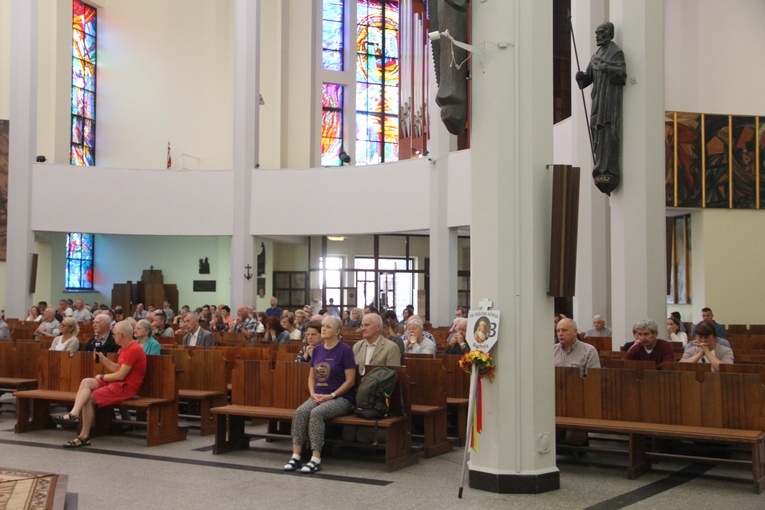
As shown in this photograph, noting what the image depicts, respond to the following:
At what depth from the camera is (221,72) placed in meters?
27.2

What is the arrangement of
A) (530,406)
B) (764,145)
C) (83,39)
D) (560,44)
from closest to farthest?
(530,406) → (764,145) → (560,44) → (83,39)

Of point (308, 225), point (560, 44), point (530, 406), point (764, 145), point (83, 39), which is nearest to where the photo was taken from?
point (530, 406)

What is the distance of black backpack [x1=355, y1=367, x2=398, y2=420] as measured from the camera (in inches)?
292

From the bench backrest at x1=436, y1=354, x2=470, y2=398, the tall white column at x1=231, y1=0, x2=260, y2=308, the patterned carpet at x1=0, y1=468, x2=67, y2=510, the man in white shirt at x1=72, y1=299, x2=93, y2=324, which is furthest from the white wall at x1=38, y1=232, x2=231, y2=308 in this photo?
the patterned carpet at x1=0, y1=468, x2=67, y2=510

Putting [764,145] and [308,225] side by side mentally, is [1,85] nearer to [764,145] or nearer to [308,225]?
[308,225]

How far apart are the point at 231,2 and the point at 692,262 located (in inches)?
654

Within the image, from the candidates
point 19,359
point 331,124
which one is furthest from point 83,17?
point 19,359

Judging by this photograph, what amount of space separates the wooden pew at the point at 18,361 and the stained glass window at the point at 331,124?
18.0 m

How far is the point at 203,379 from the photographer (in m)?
9.77

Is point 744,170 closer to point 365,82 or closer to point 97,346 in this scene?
point 97,346

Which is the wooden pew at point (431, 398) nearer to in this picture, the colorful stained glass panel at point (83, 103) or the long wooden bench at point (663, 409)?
the long wooden bench at point (663, 409)

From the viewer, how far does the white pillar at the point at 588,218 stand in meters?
15.8

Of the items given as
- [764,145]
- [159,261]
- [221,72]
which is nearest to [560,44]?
[764,145]

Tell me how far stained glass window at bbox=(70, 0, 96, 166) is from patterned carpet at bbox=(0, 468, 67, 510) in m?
20.9
